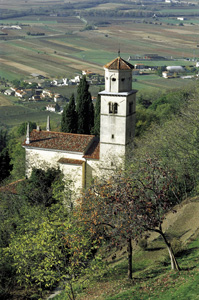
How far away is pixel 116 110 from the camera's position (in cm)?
4353

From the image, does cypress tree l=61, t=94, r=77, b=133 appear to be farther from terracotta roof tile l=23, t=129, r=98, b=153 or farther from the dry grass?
the dry grass

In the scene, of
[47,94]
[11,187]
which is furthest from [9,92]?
[11,187]

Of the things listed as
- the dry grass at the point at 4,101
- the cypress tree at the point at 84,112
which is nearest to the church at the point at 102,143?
the cypress tree at the point at 84,112

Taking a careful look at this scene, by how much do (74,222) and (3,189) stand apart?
1819 centimetres

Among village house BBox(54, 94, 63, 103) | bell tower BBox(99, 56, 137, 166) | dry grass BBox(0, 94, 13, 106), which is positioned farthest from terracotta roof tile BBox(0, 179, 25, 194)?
village house BBox(54, 94, 63, 103)

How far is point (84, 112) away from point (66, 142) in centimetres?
1238

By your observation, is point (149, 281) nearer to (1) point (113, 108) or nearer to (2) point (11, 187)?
(1) point (113, 108)

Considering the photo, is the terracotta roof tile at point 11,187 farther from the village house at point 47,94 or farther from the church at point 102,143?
the village house at point 47,94

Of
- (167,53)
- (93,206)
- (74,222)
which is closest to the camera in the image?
(93,206)

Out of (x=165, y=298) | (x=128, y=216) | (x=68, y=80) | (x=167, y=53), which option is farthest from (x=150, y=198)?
(x=167, y=53)

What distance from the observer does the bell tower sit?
43.0 meters

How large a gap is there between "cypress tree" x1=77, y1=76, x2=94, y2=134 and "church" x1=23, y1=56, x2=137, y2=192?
10.7 meters

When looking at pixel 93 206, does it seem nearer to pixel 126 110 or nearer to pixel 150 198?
pixel 150 198

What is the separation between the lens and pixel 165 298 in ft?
78.2
